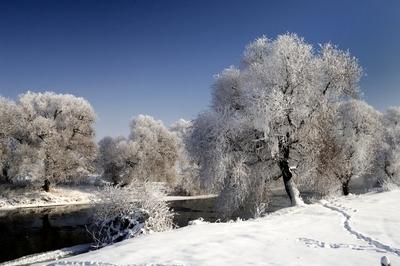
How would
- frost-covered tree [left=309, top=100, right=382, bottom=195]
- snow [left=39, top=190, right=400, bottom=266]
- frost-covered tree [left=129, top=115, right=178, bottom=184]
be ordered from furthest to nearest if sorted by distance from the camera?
1. frost-covered tree [left=129, top=115, right=178, bottom=184]
2. frost-covered tree [left=309, top=100, right=382, bottom=195]
3. snow [left=39, top=190, right=400, bottom=266]

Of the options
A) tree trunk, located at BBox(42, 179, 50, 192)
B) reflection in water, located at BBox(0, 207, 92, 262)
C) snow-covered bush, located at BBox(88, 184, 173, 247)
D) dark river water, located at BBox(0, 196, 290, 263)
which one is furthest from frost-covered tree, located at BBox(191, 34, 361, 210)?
tree trunk, located at BBox(42, 179, 50, 192)

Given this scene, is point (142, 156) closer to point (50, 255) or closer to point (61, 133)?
point (61, 133)

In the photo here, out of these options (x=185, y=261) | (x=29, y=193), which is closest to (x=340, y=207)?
(x=185, y=261)

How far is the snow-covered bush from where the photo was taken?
26.1 metres

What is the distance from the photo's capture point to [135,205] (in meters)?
28.0

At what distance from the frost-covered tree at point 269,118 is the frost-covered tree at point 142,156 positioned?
3511 cm

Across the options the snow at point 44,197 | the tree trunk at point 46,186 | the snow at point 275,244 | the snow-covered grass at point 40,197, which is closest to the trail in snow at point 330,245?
the snow at point 275,244

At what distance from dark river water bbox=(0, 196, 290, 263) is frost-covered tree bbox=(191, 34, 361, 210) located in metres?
8.60

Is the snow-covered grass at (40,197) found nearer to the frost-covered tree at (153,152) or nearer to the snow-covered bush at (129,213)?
the frost-covered tree at (153,152)

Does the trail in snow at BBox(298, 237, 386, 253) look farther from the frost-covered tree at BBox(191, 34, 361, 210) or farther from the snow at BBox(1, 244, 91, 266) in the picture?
the snow at BBox(1, 244, 91, 266)

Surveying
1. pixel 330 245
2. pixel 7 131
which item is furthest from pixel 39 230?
pixel 330 245

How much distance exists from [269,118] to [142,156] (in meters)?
40.0

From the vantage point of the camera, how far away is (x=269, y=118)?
93.0 ft

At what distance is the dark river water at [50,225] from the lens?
94.8 ft
